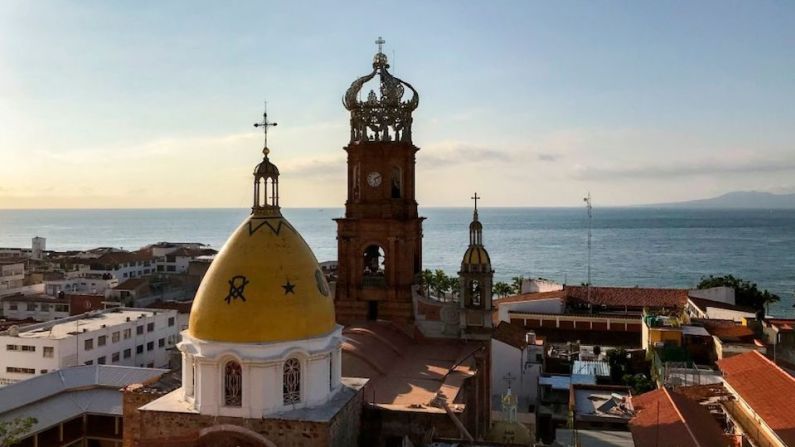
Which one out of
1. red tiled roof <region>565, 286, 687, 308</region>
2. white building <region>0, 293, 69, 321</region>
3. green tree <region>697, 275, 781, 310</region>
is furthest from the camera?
green tree <region>697, 275, 781, 310</region>

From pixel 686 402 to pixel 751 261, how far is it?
122397 millimetres

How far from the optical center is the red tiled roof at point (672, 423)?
21.2 metres

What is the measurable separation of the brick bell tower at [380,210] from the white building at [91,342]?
710 inches

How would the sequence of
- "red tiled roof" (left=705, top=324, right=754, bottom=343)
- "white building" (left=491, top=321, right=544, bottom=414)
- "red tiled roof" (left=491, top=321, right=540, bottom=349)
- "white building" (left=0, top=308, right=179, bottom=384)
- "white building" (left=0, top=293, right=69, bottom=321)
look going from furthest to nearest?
"white building" (left=0, top=293, right=69, bottom=321), "red tiled roof" (left=705, top=324, right=754, bottom=343), "white building" (left=0, top=308, right=179, bottom=384), "red tiled roof" (left=491, top=321, right=540, bottom=349), "white building" (left=491, top=321, right=544, bottom=414)

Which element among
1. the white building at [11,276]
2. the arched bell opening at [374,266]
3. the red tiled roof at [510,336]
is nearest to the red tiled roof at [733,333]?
the red tiled roof at [510,336]

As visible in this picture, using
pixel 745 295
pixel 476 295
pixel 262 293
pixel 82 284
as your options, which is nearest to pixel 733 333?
pixel 476 295

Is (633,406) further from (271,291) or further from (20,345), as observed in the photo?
(20,345)

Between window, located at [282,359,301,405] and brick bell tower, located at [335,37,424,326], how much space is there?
12262mm

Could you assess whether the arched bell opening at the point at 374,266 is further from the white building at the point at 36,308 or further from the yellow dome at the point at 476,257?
the white building at the point at 36,308

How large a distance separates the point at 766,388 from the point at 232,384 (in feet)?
63.7

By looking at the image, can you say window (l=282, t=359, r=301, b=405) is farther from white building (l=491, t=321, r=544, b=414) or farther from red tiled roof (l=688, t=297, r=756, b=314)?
red tiled roof (l=688, t=297, r=756, b=314)

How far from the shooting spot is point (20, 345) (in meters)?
38.1

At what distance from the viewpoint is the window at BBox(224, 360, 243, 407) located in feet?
55.3

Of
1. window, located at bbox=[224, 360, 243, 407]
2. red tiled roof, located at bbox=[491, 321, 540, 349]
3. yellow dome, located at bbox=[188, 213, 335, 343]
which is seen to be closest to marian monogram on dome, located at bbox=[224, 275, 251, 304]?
yellow dome, located at bbox=[188, 213, 335, 343]
